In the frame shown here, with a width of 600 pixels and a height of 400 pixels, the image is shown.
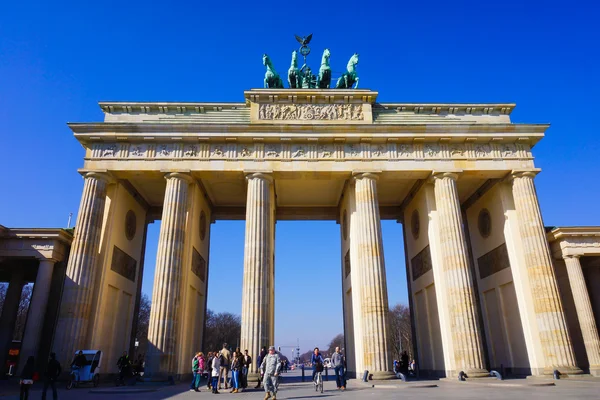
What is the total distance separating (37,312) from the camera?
21812 millimetres

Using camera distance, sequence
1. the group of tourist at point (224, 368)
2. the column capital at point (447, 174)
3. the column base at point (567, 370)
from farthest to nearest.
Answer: the column capital at point (447, 174) < the column base at point (567, 370) < the group of tourist at point (224, 368)

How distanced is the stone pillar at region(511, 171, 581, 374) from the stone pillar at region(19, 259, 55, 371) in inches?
1032

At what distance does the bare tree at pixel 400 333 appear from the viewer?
2899 inches

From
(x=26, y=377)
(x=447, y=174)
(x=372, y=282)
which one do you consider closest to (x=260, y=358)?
(x=372, y=282)

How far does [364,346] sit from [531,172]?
13894mm

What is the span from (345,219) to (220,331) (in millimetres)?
61225

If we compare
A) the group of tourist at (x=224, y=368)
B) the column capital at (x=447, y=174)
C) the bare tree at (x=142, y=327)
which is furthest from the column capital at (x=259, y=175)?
the bare tree at (x=142, y=327)

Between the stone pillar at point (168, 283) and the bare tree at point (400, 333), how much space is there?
55835mm

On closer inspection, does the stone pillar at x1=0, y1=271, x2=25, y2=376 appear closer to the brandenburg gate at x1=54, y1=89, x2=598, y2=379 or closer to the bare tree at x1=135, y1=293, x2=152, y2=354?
the brandenburg gate at x1=54, y1=89, x2=598, y2=379

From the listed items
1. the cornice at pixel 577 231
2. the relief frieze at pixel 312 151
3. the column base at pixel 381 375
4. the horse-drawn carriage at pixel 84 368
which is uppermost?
the relief frieze at pixel 312 151

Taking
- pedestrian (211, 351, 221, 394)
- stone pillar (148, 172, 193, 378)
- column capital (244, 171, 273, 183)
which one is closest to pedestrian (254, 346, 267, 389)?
pedestrian (211, 351, 221, 394)

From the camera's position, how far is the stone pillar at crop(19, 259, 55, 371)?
68.7 ft

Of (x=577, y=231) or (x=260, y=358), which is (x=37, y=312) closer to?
(x=260, y=358)

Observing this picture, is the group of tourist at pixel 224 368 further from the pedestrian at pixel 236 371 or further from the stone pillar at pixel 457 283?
the stone pillar at pixel 457 283
